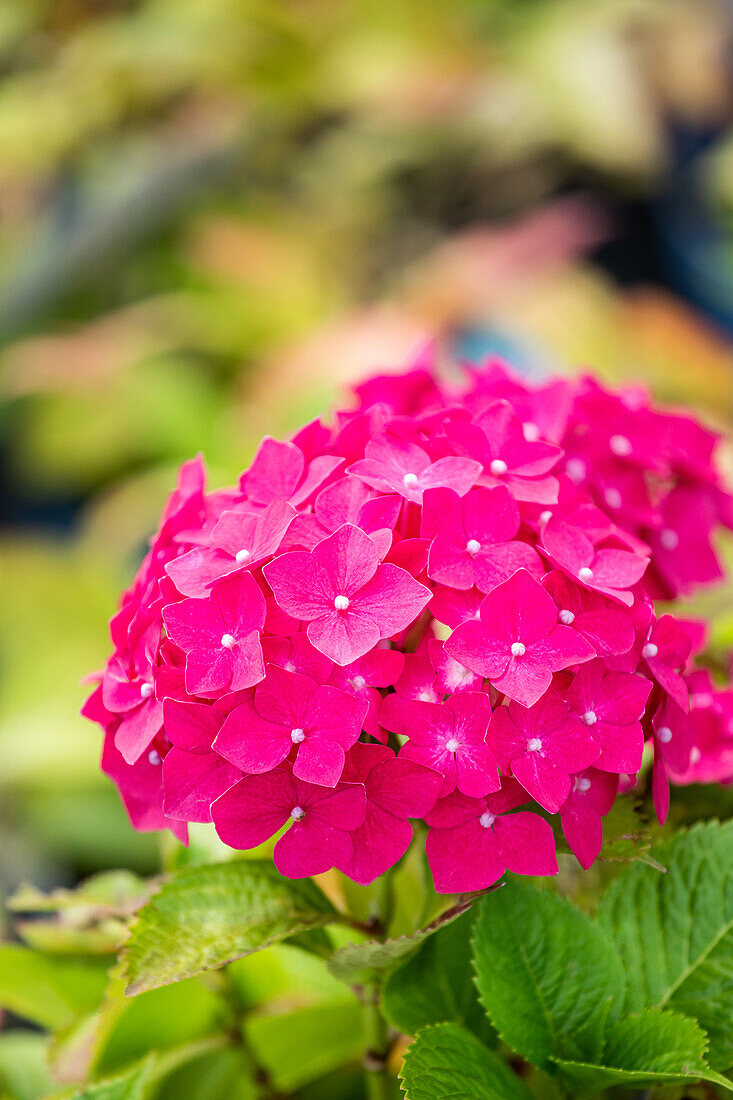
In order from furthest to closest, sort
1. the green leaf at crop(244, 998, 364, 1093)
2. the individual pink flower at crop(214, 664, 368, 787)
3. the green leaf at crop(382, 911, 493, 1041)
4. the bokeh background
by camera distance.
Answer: the bokeh background, the green leaf at crop(244, 998, 364, 1093), the green leaf at crop(382, 911, 493, 1041), the individual pink flower at crop(214, 664, 368, 787)

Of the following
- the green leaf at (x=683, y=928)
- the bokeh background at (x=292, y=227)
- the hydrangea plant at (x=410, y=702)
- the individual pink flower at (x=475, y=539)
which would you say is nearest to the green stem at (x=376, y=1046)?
the hydrangea plant at (x=410, y=702)

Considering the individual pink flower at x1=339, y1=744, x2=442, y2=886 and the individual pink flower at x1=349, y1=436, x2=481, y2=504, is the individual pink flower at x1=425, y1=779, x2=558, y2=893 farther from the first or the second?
the individual pink flower at x1=349, y1=436, x2=481, y2=504

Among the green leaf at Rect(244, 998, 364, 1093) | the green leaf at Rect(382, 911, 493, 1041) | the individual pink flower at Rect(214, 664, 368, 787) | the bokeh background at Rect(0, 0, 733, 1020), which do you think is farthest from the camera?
the bokeh background at Rect(0, 0, 733, 1020)

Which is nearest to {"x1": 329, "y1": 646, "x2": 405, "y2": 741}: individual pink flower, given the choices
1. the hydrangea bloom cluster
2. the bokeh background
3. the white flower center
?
the hydrangea bloom cluster

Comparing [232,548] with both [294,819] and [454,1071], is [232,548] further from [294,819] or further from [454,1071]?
[454,1071]

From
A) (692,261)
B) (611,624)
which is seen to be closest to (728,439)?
(692,261)

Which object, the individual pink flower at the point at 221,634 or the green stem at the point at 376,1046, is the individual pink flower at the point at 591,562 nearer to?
the individual pink flower at the point at 221,634

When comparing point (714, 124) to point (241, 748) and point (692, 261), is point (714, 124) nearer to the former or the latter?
point (692, 261)

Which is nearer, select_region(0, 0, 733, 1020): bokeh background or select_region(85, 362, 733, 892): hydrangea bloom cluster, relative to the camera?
select_region(85, 362, 733, 892): hydrangea bloom cluster
